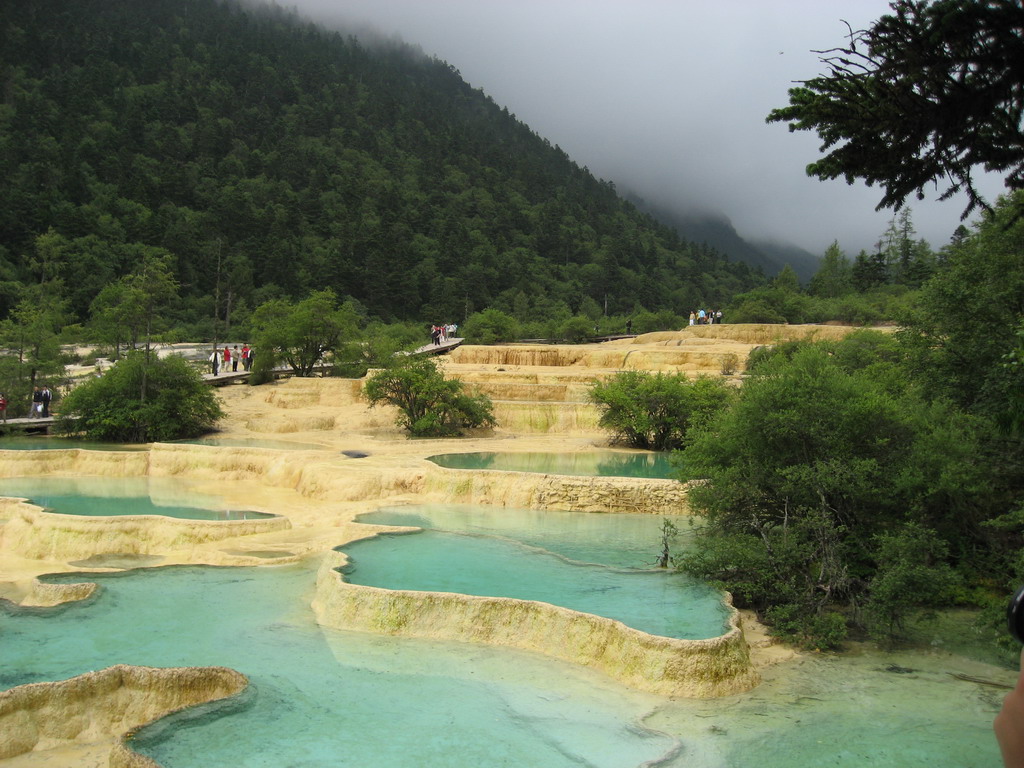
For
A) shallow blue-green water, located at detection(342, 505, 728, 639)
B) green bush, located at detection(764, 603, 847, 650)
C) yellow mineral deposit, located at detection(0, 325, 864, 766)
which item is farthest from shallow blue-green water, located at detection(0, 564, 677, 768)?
green bush, located at detection(764, 603, 847, 650)

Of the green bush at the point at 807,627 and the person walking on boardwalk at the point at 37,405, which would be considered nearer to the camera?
the green bush at the point at 807,627

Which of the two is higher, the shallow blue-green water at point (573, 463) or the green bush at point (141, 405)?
the green bush at point (141, 405)

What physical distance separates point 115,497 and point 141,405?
24.5 feet

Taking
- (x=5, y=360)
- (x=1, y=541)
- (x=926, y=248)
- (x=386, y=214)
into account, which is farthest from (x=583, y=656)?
(x=386, y=214)

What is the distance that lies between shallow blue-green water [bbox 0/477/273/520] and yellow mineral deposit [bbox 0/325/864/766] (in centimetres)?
54

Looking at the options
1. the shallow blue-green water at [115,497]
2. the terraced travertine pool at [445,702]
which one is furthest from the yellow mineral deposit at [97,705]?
the shallow blue-green water at [115,497]

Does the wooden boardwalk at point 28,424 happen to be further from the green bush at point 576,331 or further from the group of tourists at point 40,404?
the green bush at point 576,331

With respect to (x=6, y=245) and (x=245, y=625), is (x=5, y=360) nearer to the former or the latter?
(x=245, y=625)

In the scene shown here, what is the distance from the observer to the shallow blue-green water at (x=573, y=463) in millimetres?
19000

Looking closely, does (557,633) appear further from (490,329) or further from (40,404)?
(490,329)

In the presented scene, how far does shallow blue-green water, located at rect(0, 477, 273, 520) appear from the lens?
16281 millimetres

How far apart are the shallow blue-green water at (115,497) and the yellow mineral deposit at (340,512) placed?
0.54m

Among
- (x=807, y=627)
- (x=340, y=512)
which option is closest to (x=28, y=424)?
(x=340, y=512)

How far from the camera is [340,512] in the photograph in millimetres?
16312
